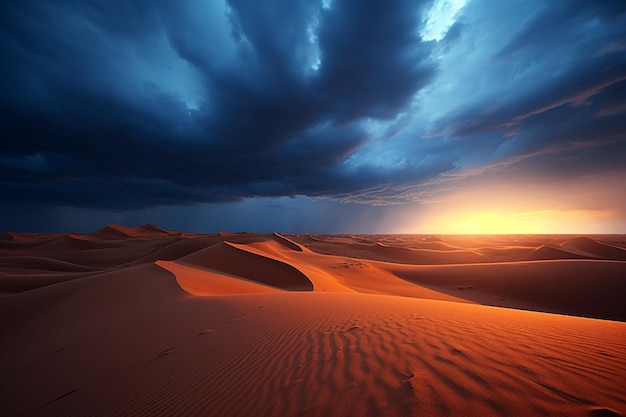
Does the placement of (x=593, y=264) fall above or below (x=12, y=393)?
above

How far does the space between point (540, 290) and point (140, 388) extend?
15.1m

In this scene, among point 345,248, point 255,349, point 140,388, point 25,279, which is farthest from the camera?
point 345,248

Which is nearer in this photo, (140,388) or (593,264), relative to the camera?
(140,388)

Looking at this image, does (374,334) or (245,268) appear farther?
(245,268)

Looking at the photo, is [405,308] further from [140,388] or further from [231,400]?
[140,388]

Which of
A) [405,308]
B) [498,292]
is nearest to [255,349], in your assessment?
[405,308]

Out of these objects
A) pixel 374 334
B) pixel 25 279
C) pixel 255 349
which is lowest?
pixel 25 279

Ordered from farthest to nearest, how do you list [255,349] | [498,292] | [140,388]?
[498,292] < [255,349] < [140,388]

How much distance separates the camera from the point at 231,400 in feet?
7.61

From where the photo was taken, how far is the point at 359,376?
2377 mm

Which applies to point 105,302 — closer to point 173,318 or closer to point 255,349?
point 173,318

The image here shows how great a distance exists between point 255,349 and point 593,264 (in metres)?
17.6

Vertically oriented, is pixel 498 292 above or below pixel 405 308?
below

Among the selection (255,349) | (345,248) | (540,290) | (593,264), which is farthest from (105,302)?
(345,248)
